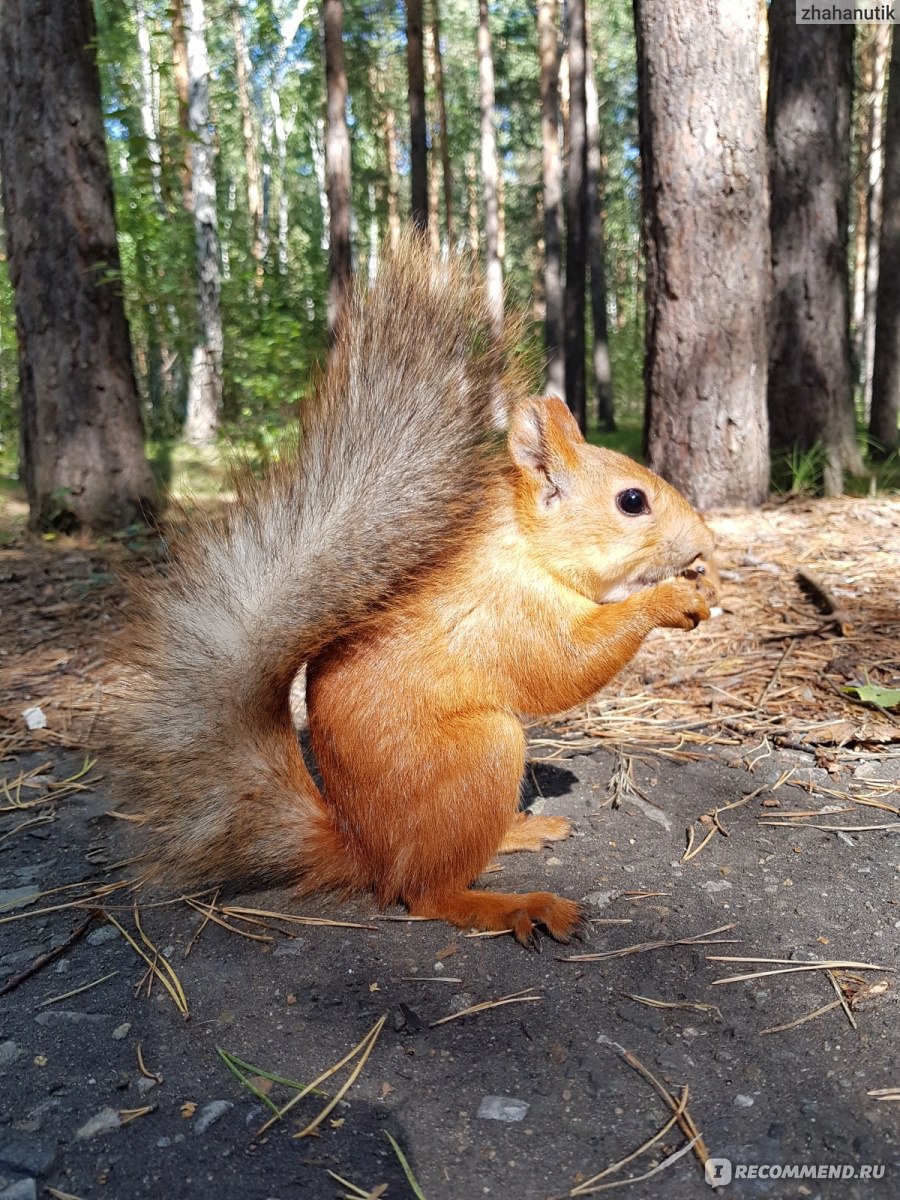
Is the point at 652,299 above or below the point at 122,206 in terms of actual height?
below

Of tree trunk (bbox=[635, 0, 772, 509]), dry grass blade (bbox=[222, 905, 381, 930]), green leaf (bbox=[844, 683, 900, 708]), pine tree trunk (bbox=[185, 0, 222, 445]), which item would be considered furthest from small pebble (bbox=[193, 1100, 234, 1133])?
pine tree trunk (bbox=[185, 0, 222, 445])

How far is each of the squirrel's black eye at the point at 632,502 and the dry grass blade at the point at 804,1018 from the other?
1060 mm

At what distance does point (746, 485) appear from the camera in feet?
14.9

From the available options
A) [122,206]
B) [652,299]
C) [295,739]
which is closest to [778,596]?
[652,299]

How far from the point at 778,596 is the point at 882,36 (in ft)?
57.0

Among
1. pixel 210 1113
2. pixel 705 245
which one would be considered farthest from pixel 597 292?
pixel 210 1113

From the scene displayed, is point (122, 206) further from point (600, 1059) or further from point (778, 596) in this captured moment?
point (600, 1059)

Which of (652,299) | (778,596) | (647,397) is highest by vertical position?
(652,299)

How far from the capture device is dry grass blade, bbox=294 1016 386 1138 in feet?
4.56

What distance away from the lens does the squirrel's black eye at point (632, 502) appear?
2080 mm

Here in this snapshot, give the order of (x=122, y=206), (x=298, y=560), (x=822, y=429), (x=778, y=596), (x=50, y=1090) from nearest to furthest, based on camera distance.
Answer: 1. (x=50, y=1090)
2. (x=298, y=560)
3. (x=778, y=596)
4. (x=822, y=429)
5. (x=122, y=206)

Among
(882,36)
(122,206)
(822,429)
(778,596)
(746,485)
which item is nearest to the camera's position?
(778,596)

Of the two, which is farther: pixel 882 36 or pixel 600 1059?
pixel 882 36

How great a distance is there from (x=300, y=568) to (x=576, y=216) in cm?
1374
